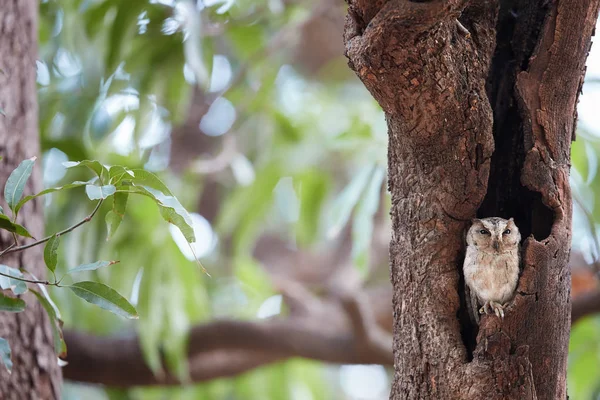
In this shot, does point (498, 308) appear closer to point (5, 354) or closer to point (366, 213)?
point (5, 354)

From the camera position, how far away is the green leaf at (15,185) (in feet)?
5.71

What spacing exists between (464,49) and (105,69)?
9.86 feet

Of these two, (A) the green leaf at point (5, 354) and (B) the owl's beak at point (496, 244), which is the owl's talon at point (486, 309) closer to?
(B) the owl's beak at point (496, 244)

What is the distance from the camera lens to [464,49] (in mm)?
1892

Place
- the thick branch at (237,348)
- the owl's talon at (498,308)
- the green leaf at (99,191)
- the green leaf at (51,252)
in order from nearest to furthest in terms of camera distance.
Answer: the green leaf at (99,191), the green leaf at (51,252), the owl's talon at (498,308), the thick branch at (237,348)

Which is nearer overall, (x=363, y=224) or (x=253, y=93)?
(x=363, y=224)

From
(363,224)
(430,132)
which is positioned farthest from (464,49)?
(363,224)

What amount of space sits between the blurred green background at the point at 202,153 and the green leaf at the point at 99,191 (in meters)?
1.96

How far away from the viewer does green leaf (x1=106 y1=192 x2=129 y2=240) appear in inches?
72.5

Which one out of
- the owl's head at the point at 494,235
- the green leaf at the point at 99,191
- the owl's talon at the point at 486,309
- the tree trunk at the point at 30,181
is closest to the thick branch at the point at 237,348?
the tree trunk at the point at 30,181

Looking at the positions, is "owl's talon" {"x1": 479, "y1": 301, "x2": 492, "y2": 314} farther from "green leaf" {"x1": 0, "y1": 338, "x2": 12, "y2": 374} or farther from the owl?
"green leaf" {"x1": 0, "y1": 338, "x2": 12, "y2": 374}

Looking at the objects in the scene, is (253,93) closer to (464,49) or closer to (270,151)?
(270,151)

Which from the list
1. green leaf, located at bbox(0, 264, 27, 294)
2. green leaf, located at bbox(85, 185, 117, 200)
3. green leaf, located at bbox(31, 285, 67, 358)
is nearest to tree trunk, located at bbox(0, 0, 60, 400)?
green leaf, located at bbox(31, 285, 67, 358)

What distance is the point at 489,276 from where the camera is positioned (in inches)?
84.1
